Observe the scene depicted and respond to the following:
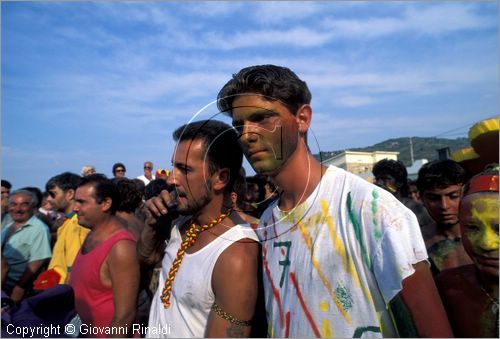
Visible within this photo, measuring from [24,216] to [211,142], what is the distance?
440 cm

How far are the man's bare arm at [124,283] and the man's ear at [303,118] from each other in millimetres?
1662

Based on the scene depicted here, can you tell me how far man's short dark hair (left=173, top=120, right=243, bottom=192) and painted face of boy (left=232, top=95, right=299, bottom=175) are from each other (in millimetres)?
157

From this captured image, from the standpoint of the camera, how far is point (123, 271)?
2.59 metres

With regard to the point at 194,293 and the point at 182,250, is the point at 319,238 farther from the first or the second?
the point at 182,250

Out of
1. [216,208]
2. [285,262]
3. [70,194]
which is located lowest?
[285,262]

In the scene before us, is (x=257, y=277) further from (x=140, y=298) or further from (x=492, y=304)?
(x=140, y=298)

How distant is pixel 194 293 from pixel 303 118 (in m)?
0.96

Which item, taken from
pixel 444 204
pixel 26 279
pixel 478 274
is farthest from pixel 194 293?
pixel 26 279

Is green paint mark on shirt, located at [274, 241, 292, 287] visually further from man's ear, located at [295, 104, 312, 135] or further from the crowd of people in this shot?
man's ear, located at [295, 104, 312, 135]

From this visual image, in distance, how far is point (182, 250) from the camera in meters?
1.98

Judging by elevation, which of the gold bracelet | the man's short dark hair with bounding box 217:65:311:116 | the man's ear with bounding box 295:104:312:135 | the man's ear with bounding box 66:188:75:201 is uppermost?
the man's short dark hair with bounding box 217:65:311:116

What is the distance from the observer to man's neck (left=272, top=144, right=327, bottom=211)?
62.5 inches

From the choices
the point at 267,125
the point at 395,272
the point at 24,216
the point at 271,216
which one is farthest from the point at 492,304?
the point at 24,216

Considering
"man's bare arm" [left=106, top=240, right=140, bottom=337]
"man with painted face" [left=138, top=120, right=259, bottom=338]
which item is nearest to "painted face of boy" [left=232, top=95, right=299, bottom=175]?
"man with painted face" [left=138, top=120, right=259, bottom=338]
